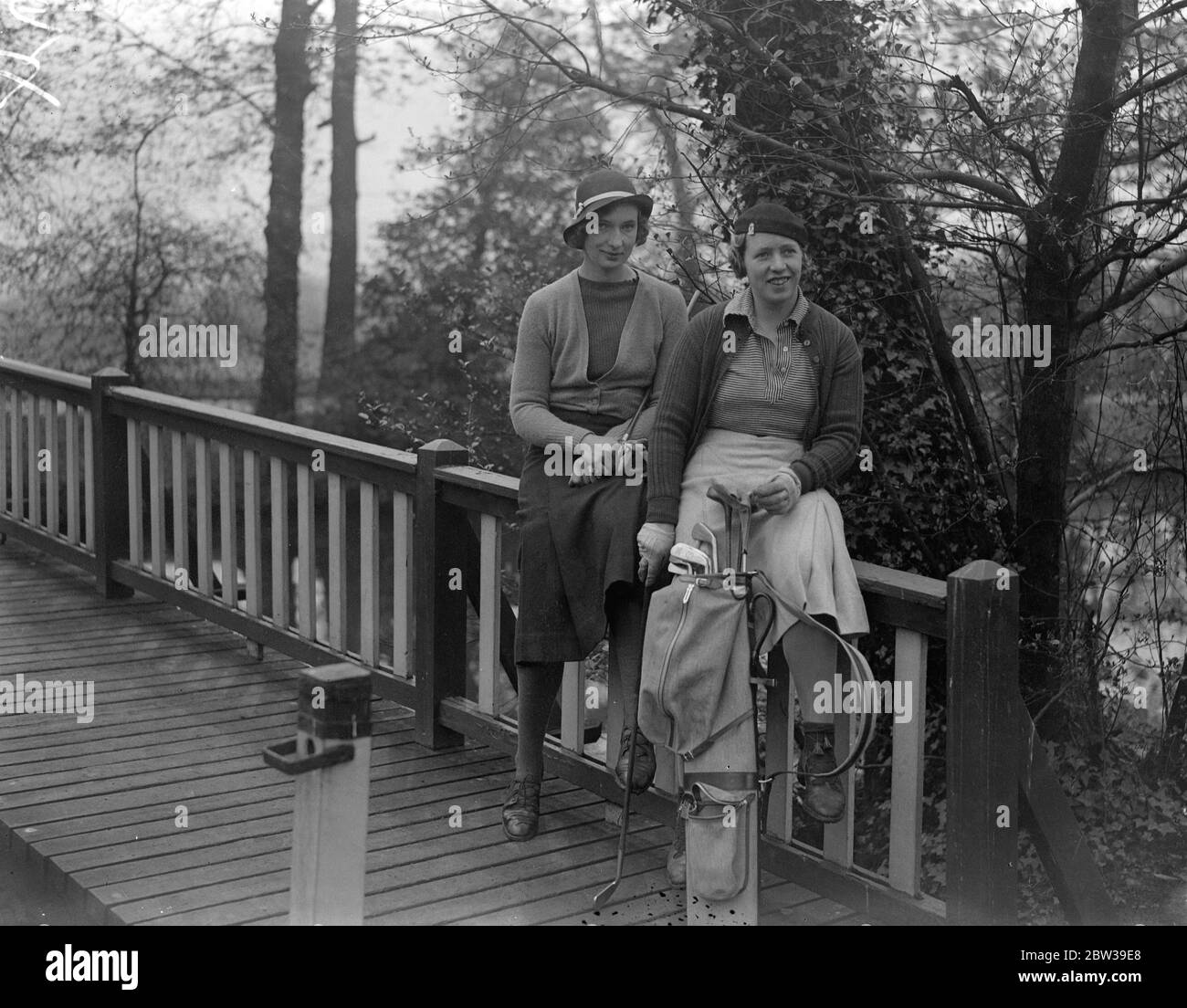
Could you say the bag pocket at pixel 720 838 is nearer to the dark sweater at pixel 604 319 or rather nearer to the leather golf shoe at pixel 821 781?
the leather golf shoe at pixel 821 781

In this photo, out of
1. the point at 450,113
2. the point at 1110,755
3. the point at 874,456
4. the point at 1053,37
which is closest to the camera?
the point at 1053,37

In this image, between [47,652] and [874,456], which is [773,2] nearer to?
[874,456]

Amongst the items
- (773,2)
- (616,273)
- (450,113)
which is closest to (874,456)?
(773,2)

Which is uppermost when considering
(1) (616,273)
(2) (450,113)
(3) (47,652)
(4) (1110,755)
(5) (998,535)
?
(2) (450,113)

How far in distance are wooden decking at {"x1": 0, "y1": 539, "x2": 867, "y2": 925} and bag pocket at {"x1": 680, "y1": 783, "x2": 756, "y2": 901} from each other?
24 centimetres

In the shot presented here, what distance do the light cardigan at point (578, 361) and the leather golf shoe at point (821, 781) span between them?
3.34 feet

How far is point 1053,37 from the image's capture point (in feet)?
19.1

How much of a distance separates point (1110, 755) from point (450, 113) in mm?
7977

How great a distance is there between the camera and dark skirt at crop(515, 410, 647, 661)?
390 cm

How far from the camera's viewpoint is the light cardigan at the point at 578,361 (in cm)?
402

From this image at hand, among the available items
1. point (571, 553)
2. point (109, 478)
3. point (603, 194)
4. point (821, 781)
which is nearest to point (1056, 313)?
point (603, 194)

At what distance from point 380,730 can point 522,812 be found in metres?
1.14

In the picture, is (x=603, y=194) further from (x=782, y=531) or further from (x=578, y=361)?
(x=782, y=531)

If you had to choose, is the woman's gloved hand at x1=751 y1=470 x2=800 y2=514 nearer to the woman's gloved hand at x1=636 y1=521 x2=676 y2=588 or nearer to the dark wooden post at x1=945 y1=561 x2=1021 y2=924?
the woman's gloved hand at x1=636 y1=521 x2=676 y2=588
